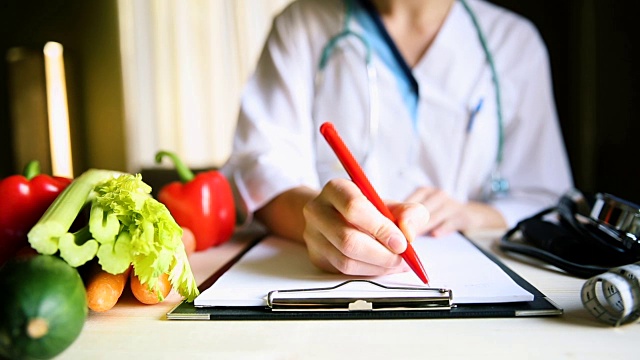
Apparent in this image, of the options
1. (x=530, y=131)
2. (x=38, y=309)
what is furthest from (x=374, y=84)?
(x=38, y=309)

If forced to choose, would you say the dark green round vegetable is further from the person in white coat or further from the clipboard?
the person in white coat

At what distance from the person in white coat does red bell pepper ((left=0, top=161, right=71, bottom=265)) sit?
13.5 inches

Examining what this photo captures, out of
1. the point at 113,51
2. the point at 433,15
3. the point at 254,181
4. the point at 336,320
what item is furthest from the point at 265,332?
the point at 113,51

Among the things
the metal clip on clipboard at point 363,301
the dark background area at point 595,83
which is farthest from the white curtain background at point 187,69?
the metal clip on clipboard at point 363,301

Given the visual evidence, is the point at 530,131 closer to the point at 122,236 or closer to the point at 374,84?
the point at 374,84

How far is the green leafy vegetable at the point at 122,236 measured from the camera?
1.58 feet

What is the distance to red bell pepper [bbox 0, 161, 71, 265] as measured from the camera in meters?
0.61

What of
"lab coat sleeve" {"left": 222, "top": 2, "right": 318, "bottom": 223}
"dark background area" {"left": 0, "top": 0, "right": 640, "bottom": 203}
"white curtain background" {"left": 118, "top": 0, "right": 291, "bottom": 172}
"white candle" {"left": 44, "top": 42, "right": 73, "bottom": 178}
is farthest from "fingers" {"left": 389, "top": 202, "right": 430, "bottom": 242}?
"white curtain background" {"left": 118, "top": 0, "right": 291, "bottom": 172}

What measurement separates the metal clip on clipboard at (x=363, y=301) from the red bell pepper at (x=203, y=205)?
340mm

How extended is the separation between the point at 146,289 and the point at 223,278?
0.27 feet

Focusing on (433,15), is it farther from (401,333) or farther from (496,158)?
(401,333)

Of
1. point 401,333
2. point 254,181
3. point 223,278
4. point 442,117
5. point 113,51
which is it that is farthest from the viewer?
point 113,51

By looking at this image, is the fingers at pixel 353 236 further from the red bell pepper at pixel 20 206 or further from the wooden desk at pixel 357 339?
the red bell pepper at pixel 20 206

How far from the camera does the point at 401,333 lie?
482 millimetres
